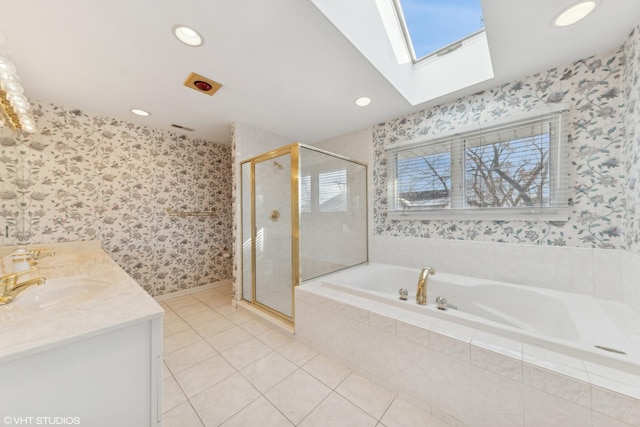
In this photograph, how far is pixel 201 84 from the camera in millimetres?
1780

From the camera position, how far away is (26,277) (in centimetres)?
119

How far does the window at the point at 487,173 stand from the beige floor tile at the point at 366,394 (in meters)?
1.56

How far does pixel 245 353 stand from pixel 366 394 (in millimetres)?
939

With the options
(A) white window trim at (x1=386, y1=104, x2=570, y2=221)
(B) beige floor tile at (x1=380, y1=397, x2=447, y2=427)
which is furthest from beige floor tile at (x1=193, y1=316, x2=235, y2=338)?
(A) white window trim at (x1=386, y1=104, x2=570, y2=221)

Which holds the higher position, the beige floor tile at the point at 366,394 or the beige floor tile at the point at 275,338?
the beige floor tile at the point at 275,338

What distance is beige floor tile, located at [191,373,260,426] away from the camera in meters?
1.18

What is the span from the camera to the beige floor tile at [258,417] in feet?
3.73

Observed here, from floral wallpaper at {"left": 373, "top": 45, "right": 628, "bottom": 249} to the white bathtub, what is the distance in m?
0.41

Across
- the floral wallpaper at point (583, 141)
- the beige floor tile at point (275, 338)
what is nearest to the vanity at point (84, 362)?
the beige floor tile at point (275, 338)

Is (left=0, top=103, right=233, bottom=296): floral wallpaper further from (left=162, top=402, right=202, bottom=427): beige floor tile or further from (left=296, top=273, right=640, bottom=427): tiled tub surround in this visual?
(left=296, top=273, right=640, bottom=427): tiled tub surround

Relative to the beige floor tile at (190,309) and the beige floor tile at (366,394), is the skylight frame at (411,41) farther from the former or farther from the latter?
the beige floor tile at (190,309)

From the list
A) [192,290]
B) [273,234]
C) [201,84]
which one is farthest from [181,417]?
[201,84]

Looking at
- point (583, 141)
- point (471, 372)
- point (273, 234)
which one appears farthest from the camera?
point (273, 234)

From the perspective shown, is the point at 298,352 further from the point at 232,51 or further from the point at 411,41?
the point at 411,41
